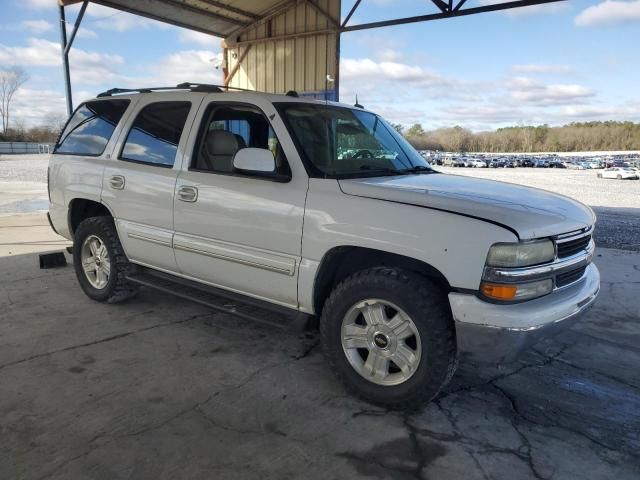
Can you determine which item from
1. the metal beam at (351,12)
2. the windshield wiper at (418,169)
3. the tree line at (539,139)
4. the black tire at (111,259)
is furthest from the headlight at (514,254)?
the tree line at (539,139)

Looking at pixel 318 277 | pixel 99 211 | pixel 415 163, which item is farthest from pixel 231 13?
pixel 318 277

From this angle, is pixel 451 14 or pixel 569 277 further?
pixel 451 14

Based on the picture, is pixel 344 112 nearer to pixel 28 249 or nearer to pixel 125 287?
pixel 125 287

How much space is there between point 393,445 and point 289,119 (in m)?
2.23

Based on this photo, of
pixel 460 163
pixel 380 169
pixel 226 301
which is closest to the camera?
pixel 380 169

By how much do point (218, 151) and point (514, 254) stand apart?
7.48 ft

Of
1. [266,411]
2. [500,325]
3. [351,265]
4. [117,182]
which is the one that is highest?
[117,182]

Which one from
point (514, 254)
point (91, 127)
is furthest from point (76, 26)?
point (514, 254)

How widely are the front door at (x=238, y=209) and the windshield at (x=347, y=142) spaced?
0.17m

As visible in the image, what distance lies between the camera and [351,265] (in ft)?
10.7

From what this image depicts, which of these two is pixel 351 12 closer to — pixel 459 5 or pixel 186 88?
pixel 459 5

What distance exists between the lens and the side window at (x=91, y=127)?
461 centimetres

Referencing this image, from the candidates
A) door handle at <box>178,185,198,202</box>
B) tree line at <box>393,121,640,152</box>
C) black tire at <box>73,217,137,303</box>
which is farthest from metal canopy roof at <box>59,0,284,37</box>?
tree line at <box>393,121,640,152</box>

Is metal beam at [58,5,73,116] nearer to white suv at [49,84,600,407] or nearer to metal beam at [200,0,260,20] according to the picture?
metal beam at [200,0,260,20]
